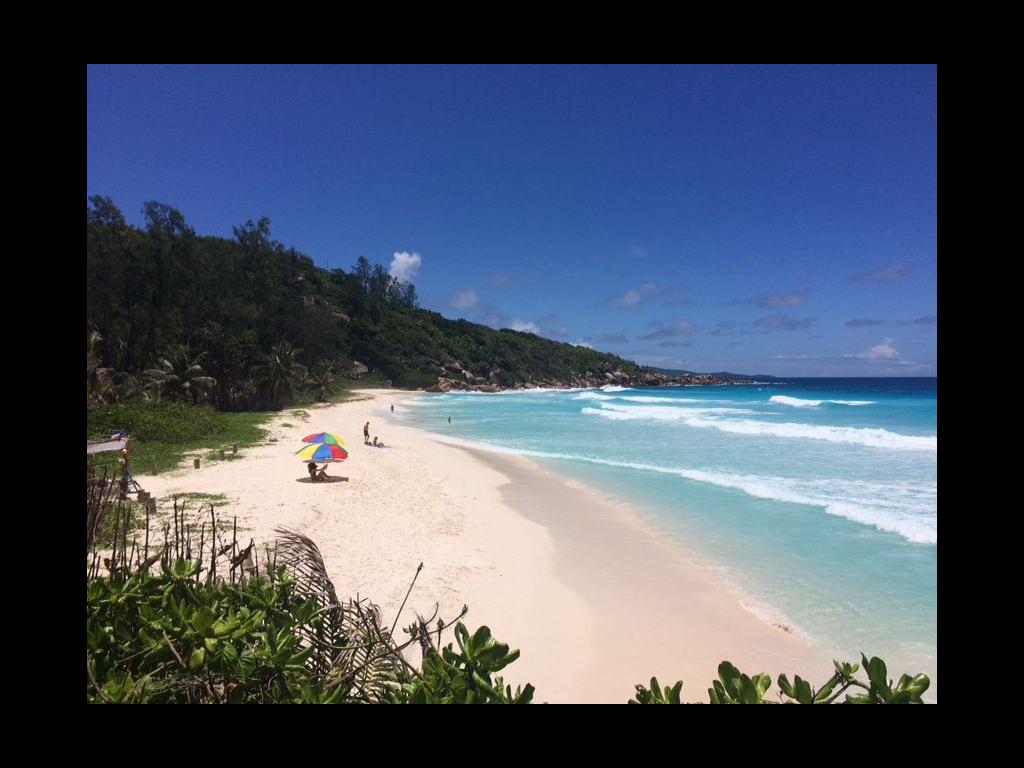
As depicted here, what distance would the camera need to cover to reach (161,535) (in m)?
8.01

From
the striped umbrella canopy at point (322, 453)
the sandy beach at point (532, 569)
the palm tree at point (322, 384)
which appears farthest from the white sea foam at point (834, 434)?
the palm tree at point (322, 384)

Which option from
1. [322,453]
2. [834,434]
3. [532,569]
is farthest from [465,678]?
[834,434]

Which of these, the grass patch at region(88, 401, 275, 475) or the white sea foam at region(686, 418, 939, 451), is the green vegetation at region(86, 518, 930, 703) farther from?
the white sea foam at region(686, 418, 939, 451)

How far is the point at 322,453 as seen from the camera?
12.9 m

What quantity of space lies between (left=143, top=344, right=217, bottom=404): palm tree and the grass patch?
3.77 m

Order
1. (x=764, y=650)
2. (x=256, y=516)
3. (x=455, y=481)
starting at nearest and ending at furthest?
(x=764, y=650)
(x=256, y=516)
(x=455, y=481)

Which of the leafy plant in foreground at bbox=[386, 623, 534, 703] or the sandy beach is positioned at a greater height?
the leafy plant in foreground at bbox=[386, 623, 534, 703]

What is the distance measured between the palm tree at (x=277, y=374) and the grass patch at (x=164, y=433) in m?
8.67

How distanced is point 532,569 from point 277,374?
26898mm

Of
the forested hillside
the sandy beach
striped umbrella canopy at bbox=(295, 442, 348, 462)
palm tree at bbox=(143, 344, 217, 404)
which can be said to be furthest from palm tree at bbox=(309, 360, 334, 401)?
striped umbrella canopy at bbox=(295, 442, 348, 462)

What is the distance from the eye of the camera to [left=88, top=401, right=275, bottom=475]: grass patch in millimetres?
14047
